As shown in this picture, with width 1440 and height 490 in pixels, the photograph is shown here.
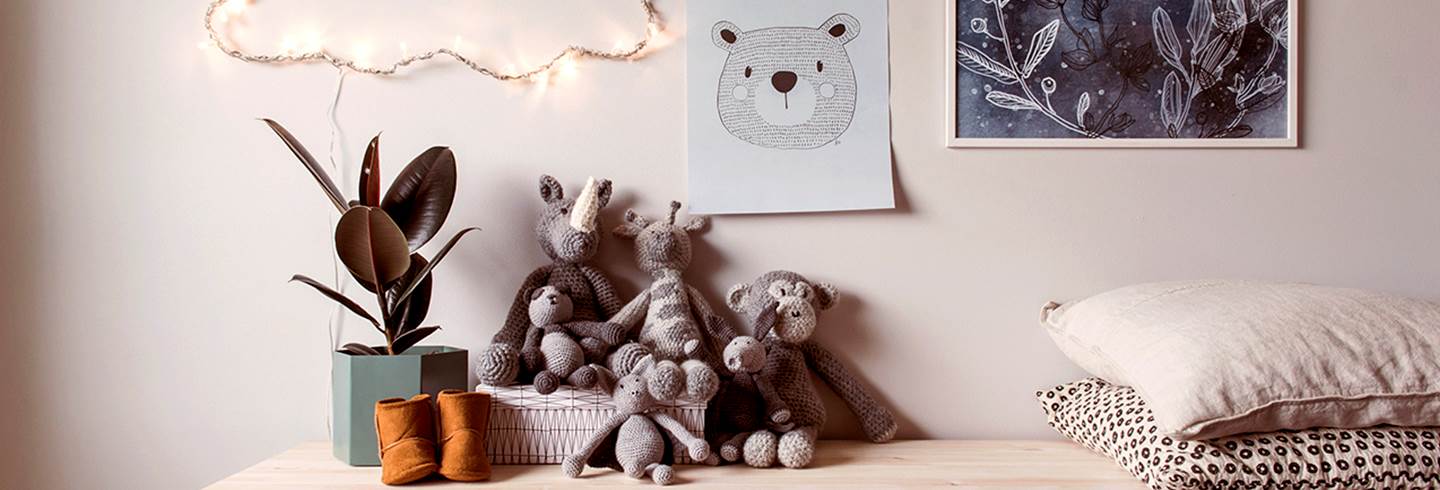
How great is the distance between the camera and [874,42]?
5.57ft

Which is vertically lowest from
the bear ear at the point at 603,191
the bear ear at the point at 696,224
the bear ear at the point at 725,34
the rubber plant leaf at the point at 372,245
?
the rubber plant leaf at the point at 372,245

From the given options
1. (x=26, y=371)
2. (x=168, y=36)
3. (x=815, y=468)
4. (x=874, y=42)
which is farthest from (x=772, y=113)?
(x=26, y=371)

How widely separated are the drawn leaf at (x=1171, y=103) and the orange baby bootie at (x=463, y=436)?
3.98 ft

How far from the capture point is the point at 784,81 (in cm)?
169

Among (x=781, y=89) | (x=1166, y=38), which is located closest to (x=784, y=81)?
(x=781, y=89)

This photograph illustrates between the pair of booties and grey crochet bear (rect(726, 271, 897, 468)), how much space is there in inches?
15.4

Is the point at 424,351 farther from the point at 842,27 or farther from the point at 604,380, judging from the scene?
the point at 842,27

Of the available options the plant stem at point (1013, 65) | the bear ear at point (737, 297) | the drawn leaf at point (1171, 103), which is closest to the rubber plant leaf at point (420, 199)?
the bear ear at point (737, 297)

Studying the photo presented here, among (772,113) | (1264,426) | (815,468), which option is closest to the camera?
(1264,426)

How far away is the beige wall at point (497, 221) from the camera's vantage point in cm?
170

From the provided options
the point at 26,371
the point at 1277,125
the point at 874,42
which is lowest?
the point at 26,371

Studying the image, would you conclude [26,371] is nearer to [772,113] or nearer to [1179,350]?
[772,113]

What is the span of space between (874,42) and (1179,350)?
2.29 ft

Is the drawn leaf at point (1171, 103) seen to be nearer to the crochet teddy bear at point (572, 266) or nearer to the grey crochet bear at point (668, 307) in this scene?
the grey crochet bear at point (668, 307)
